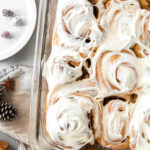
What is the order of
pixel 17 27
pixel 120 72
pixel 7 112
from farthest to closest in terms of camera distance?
1. pixel 17 27
2. pixel 7 112
3. pixel 120 72

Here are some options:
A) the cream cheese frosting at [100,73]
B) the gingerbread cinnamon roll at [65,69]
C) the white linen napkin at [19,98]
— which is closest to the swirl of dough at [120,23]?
the cream cheese frosting at [100,73]

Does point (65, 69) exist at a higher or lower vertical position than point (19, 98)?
higher

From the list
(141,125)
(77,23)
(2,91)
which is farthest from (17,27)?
(141,125)

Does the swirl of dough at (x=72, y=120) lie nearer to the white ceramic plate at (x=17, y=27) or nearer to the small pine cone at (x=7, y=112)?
the small pine cone at (x=7, y=112)

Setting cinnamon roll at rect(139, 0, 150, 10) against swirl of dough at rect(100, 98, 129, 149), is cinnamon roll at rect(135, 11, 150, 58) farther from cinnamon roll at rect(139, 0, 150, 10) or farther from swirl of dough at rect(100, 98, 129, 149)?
swirl of dough at rect(100, 98, 129, 149)

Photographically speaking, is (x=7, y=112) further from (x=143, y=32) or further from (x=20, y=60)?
(x=143, y=32)
